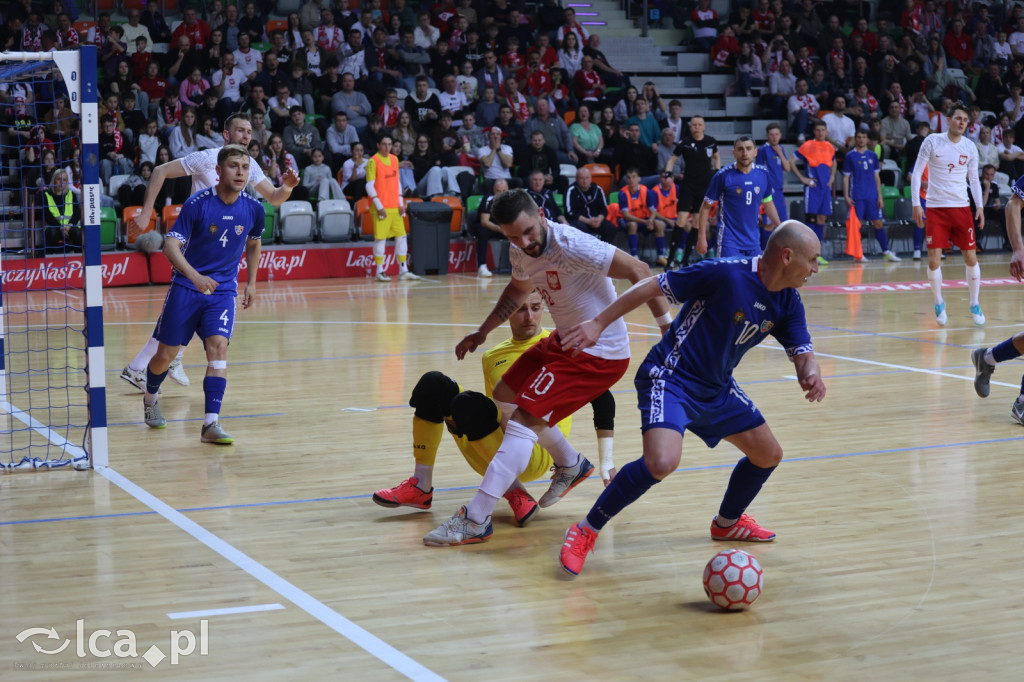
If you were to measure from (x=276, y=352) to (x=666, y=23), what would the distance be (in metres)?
17.7

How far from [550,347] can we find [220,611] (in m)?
1.91

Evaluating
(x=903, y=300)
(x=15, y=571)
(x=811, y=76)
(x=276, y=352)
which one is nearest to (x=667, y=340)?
(x=15, y=571)

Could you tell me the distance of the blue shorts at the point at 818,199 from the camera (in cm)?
2114

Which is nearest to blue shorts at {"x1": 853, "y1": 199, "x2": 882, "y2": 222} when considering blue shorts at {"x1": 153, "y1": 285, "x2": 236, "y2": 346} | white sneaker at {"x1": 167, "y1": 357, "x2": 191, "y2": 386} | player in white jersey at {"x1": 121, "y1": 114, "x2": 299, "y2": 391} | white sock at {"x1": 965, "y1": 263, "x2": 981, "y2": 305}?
white sock at {"x1": 965, "y1": 263, "x2": 981, "y2": 305}

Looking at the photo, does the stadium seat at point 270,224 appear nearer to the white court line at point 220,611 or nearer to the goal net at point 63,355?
the goal net at point 63,355

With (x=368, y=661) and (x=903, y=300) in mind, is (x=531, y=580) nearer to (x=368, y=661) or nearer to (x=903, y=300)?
(x=368, y=661)

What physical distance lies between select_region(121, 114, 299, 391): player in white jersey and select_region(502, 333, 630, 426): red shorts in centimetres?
349

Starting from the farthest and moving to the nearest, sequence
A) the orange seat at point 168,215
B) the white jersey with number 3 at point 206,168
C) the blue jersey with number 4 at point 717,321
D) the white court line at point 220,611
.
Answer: the orange seat at point 168,215, the white jersey with number 3 at point 206,168, the blue jersey with number 4 at point 717,321, the white court line at point 220,611

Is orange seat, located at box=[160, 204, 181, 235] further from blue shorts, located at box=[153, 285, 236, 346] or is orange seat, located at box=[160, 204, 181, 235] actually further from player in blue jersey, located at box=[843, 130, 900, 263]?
player in blue jersey, located at box=[843, 130, 900, 263]

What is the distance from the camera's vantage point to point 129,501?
20.0ft

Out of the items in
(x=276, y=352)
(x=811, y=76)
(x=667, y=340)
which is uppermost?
(x=811, y=76)

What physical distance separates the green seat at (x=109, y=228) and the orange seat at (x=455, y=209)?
512 centimetres

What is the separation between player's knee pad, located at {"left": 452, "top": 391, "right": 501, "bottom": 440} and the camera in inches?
221

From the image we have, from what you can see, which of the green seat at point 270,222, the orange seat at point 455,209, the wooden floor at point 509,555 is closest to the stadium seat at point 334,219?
the green seat at point 270,222
